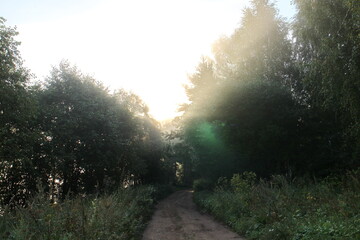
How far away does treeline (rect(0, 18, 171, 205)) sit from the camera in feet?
53.4

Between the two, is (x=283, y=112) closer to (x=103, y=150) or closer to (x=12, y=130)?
(x=103, y=150)

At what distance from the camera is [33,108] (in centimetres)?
1731

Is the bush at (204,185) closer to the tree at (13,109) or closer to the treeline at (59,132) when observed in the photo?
the treeline at (59,132)

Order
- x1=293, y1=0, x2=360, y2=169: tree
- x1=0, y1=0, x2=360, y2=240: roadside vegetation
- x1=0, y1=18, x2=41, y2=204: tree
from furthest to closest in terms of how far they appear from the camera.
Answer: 1. x1=0, y1=18, x2=41, y2=204: tree
2. x1=293, y1=0, x2=360, y2=169: tree
3. x1=0, y1=0, x2=360, y2=240: roadside vegetation

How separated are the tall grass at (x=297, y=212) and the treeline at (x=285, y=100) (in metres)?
2.14

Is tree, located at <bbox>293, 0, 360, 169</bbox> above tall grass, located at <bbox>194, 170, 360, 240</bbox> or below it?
above

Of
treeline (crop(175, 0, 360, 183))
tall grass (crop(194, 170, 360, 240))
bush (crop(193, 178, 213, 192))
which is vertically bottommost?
tall grass (crop(194, 170, 360, 240))

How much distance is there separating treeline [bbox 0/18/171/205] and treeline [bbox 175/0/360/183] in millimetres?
6673

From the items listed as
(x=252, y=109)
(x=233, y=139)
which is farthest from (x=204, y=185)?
(x=252, y=109)

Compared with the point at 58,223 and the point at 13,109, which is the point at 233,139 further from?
the point at 58,223

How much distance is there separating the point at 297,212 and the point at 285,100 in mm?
13398

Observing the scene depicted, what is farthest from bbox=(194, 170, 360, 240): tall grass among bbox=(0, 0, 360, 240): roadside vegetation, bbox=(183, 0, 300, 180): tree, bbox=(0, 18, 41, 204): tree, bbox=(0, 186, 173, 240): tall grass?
bbox=(0, 18, 41, 204): tree

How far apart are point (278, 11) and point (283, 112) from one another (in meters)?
14.7

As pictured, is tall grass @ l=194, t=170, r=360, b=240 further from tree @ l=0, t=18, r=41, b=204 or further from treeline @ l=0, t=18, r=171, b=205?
tree @ l=0, t=18, r=41, b=204
